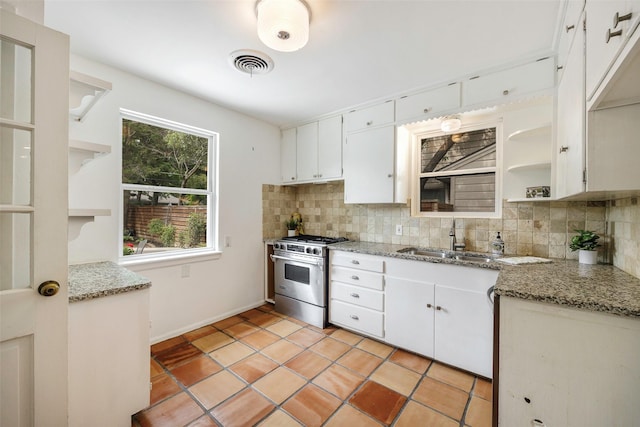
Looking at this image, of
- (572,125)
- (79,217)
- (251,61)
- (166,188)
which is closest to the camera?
(572,125)

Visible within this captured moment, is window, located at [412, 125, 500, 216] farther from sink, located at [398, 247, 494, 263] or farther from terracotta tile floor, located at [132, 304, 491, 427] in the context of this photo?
terracotta tile floor, located at [132, 304, 491, 427]

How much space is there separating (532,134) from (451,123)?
24.2 inches

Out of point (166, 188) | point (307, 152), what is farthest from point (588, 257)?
point (166, 188)

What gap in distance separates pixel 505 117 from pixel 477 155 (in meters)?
0.43

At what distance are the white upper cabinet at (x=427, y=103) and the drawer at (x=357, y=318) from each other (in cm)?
188

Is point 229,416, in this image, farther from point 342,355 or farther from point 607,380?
point 607,380

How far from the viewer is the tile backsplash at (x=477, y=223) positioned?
1.75 m

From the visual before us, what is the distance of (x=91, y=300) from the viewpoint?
1367 mm

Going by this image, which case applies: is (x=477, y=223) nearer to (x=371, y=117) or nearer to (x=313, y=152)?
(x=371, y=117)

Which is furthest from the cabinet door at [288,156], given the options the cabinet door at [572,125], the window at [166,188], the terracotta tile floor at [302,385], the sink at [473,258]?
the cabinet door at [572,125]

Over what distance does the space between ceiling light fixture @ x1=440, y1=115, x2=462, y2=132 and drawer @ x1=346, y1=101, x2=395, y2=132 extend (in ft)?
1.61

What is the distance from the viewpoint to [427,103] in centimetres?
246

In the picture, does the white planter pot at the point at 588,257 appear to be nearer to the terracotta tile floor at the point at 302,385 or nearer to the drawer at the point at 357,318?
the terracotta tile floor at the point at 302,385

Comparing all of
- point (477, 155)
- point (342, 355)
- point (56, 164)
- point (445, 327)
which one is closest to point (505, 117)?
point (477, 155)
